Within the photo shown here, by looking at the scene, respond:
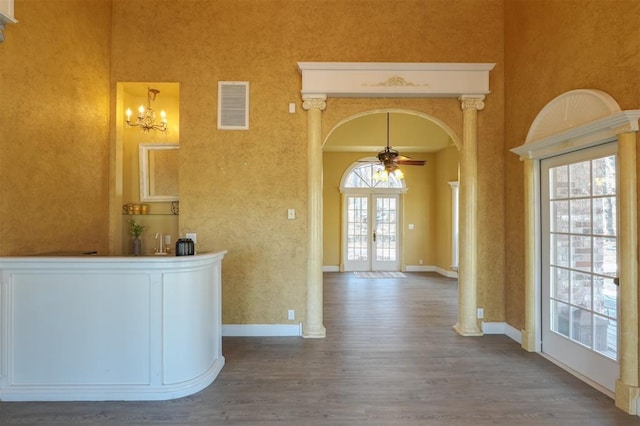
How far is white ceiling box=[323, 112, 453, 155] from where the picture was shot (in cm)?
799

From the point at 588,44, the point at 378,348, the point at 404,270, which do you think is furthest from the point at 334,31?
the point at 404,270

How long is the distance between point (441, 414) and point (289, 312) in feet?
6.98

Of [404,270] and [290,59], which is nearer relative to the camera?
[290,59]

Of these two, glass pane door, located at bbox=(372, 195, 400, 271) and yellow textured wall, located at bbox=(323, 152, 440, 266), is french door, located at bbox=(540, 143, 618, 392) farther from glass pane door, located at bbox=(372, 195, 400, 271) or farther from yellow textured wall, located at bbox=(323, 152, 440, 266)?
glass pane door, located at bbox=(372, 195, 400, 271)

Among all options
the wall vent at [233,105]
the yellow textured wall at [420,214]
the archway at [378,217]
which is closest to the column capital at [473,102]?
the wall vent at [233,105]

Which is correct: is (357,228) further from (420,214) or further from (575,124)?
(575,124)

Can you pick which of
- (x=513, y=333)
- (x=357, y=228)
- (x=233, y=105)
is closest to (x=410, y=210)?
(x=357, y=228)

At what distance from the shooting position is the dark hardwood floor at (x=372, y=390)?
2.45 meters

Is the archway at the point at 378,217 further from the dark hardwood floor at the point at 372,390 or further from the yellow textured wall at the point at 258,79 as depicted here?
the dark hardwood floor at the point at 372,390

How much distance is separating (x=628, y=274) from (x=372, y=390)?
2.17m

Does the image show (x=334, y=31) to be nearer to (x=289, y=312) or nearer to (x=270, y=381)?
(x=289, y=312)

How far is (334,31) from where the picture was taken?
4195 mm

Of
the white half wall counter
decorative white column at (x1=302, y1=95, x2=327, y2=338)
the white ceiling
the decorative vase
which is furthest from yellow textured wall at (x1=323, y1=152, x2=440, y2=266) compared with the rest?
the white half wall counter

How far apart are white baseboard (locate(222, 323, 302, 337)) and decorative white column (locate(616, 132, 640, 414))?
9.95ft
